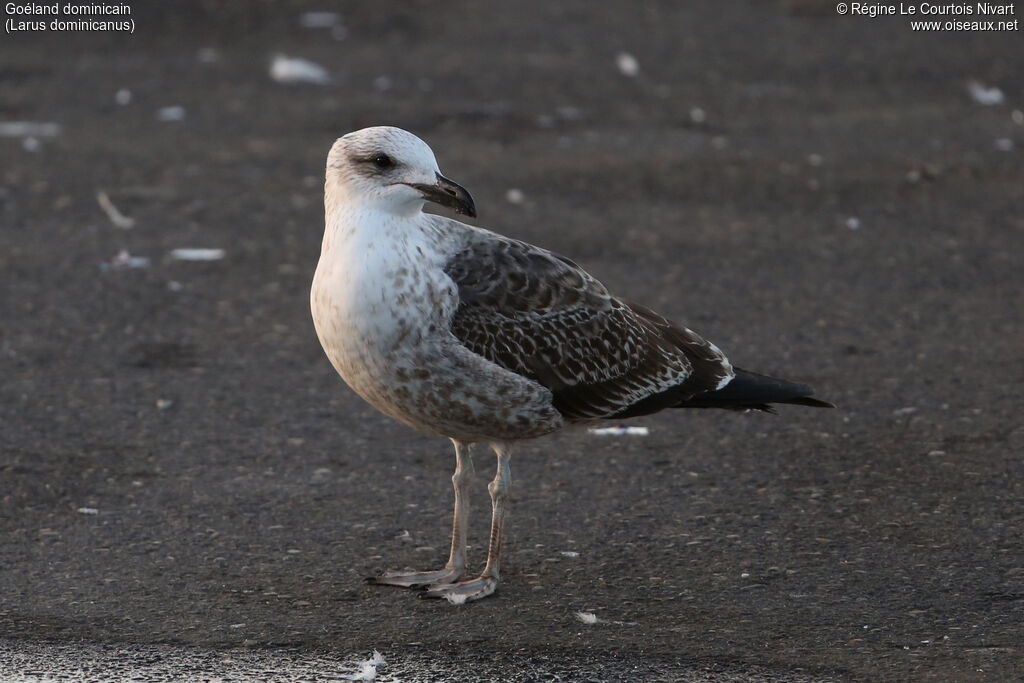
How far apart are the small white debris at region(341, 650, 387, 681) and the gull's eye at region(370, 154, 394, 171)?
5.24 ft

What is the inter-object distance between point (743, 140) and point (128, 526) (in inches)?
265

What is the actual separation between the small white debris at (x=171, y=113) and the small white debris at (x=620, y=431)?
6.16 meters

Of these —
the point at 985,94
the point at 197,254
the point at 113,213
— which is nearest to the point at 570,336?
the point at 197,254

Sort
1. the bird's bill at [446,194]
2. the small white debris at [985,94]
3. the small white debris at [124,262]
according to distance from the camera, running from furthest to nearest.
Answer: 1. the small white debris at [985,94]
2. the small white debris at [124,262]
3. the bird's bill at [446,194]

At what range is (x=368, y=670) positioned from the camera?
428 centimetres

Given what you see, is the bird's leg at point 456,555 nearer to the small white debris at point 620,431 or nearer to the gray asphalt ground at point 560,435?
the gray asphalt ground at point 560,435

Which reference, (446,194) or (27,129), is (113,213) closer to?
(27,129)

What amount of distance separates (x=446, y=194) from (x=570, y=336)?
0.72 metres

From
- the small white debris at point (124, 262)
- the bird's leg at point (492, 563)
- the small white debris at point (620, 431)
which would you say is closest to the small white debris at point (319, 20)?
the small white debris at point (124, 262)

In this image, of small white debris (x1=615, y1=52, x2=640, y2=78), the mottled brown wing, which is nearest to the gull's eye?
the mottled brown wing

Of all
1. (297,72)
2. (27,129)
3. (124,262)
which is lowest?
(124,262)

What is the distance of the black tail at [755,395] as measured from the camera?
17.6ft

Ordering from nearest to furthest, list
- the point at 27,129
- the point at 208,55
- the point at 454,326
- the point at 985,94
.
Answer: the point at 454,326 → the point at 27,129 → the point at 985,94 → the point at 208,55

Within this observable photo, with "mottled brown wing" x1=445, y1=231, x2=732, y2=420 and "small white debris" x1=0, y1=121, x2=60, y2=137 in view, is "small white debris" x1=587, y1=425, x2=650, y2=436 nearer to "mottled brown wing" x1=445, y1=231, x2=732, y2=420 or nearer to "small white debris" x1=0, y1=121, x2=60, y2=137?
"mottled brown wing" x1=445, y1=231, x2=732, y2=420
